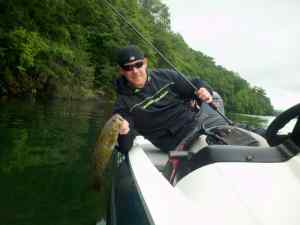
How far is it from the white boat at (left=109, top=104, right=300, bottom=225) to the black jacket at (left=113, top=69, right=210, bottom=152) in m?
1.55

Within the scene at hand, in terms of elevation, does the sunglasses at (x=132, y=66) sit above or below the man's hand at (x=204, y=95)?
above

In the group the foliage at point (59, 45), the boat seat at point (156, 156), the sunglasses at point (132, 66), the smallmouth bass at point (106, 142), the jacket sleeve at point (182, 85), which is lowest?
the foliage at point (59, 45)

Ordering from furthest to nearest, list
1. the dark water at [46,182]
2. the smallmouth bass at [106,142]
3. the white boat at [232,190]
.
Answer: the dark water at [46,182] → the smallmouth bass at [106,142] → the white boat at [232,190]

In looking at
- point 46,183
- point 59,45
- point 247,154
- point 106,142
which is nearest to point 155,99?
point 106,142

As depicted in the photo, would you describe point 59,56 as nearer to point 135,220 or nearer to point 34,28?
point 34,28

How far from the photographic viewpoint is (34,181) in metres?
5.15

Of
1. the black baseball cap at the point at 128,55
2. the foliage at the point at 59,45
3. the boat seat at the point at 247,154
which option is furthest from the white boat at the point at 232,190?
the foliage at the point at 59,45

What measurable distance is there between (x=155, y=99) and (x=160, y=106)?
8 centimetres

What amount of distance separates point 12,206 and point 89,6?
100ft

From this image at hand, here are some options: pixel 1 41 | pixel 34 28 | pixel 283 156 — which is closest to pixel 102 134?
pixel 283 156

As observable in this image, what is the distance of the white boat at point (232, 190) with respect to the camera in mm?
1608

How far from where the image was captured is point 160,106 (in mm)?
3857

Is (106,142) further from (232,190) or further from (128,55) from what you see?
(232,190)

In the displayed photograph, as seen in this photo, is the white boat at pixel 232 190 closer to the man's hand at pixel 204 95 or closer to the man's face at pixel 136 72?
the man's hand at pixel 204 95
